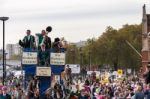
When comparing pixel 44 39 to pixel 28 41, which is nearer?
pixel 44 39

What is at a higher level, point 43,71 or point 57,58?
point 57,58

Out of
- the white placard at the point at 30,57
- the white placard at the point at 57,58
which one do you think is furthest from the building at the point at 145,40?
the white placard at the point at 30,57

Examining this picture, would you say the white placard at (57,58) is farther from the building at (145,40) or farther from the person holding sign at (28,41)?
the building at (145,40)

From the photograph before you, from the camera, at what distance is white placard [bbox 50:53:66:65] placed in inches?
1016

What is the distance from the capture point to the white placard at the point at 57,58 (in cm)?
2580

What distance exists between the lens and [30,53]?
84.3ft

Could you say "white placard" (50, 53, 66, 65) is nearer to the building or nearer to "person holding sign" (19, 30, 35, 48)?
"person holding sign" (19, 30, 35, 48)

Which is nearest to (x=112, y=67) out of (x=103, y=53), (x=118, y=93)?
(x=103, y=53)

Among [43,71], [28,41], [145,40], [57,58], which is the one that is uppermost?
[145,40]

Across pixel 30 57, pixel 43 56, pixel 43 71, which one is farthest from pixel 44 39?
pixel 43 71

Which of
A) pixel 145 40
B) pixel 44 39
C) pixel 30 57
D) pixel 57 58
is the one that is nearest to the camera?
pixel 44 39

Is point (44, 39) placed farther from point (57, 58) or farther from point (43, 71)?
point (43, 71)

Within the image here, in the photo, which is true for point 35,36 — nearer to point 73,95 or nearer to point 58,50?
point 58,50

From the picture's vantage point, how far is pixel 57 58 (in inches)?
1019
